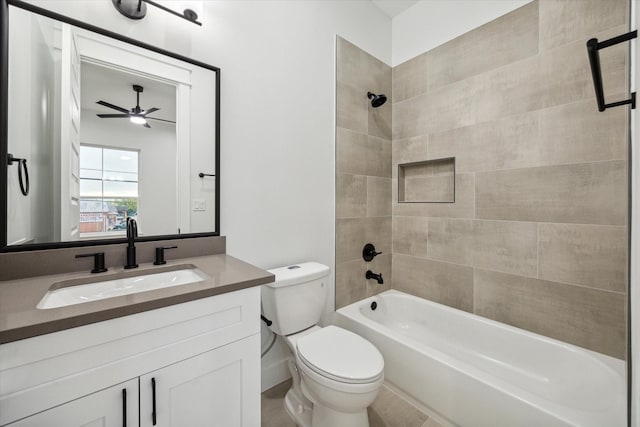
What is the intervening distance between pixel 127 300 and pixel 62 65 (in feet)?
3.36

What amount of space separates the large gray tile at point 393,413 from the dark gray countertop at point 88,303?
114cm

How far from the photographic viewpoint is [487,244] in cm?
183

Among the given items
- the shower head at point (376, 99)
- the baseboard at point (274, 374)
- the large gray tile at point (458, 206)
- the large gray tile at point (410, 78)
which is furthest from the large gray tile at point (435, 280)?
the large gray tile at point (410, 78)

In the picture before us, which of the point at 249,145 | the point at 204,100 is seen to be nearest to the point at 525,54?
the point at 249,145

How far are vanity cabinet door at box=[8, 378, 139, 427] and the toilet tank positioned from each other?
2.48 ft

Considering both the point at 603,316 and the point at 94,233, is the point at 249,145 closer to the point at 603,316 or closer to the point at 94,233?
the point at 94,233

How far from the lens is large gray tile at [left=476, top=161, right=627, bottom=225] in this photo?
1.38 metres

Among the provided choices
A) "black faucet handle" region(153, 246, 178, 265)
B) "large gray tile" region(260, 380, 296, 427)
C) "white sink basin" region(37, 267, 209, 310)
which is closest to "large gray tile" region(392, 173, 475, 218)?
"large gray tile" region(260, 380, 296, 427)

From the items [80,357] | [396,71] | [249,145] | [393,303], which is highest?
[396,71]

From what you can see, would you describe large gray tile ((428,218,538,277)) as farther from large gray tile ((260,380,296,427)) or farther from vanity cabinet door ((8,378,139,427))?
vanity cabinet door ((8,378,139,427))

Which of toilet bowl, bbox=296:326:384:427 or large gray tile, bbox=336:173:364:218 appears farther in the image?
large gray tile, bbox=336:173:364:218

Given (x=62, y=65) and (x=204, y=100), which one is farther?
(x=204, y=100)

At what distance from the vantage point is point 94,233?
1.11 m

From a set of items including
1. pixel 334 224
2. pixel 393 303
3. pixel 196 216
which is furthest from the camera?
pixel 393 303
